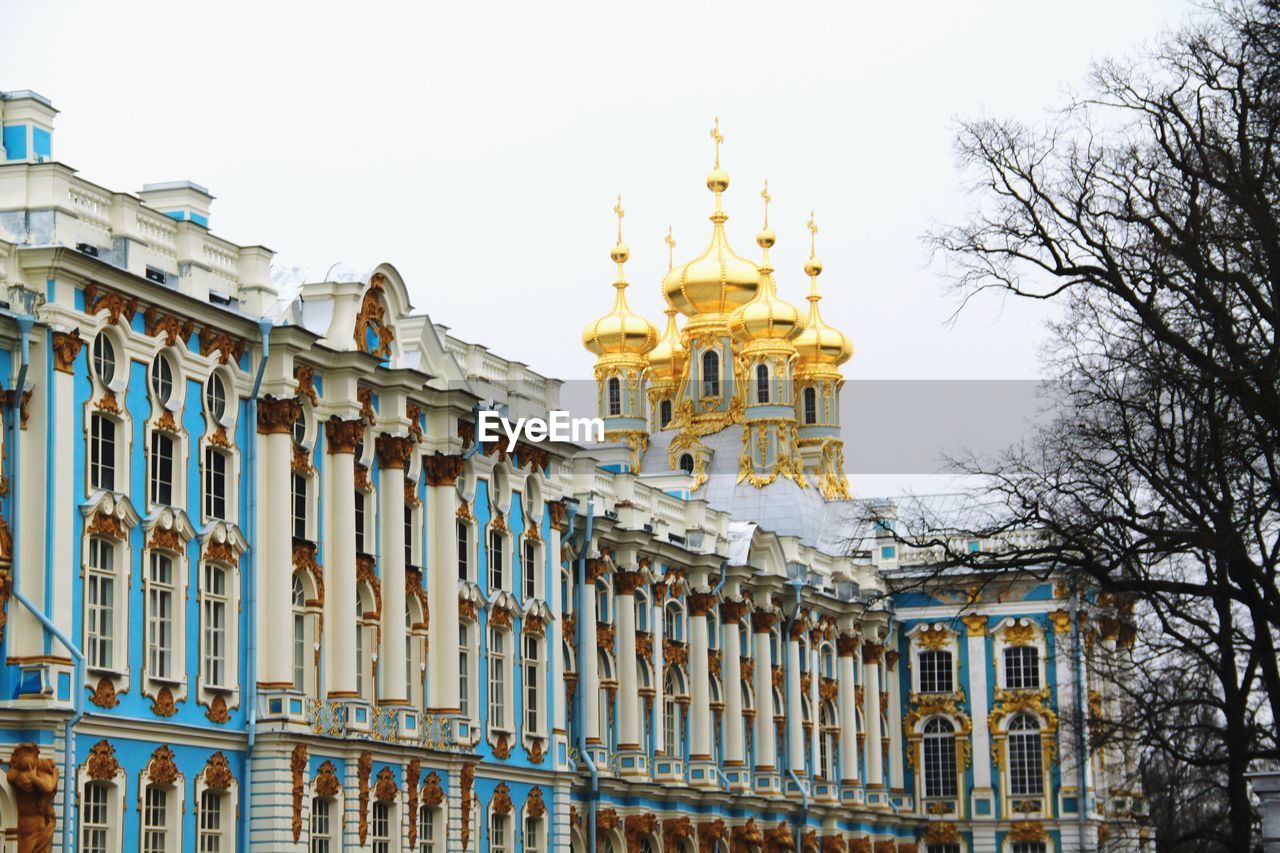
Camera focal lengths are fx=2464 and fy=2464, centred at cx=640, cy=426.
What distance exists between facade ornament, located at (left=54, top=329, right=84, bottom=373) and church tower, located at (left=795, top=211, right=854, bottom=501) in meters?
49.2

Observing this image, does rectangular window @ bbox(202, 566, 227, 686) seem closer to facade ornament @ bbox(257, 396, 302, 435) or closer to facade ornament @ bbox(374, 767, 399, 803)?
facade ornament @ bbox(257, 396, 302, 435)

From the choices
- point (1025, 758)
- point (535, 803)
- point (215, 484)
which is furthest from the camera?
point (1025, 758)

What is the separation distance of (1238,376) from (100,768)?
16771 millimetres

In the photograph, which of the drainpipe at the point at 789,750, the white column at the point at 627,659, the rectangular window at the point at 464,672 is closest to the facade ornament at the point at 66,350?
the rectangular window at the point at 464,672

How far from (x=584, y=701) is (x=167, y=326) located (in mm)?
18706

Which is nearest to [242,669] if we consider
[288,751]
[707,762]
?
[288,751]

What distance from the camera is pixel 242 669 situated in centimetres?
3697

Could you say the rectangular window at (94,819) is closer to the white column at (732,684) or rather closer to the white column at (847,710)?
the white column at (732,684)

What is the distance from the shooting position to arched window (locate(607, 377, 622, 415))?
3219 inches

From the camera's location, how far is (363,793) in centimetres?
3912

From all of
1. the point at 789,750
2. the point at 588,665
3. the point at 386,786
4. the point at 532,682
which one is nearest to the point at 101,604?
the point at 386,786

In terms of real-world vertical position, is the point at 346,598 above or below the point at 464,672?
above

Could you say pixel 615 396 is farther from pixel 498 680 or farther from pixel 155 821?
pixel 155 821

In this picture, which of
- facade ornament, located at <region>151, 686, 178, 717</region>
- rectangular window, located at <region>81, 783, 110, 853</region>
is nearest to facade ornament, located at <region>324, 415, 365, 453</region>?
facade ornament, located at <region>151, 686, 178, 717</region>
